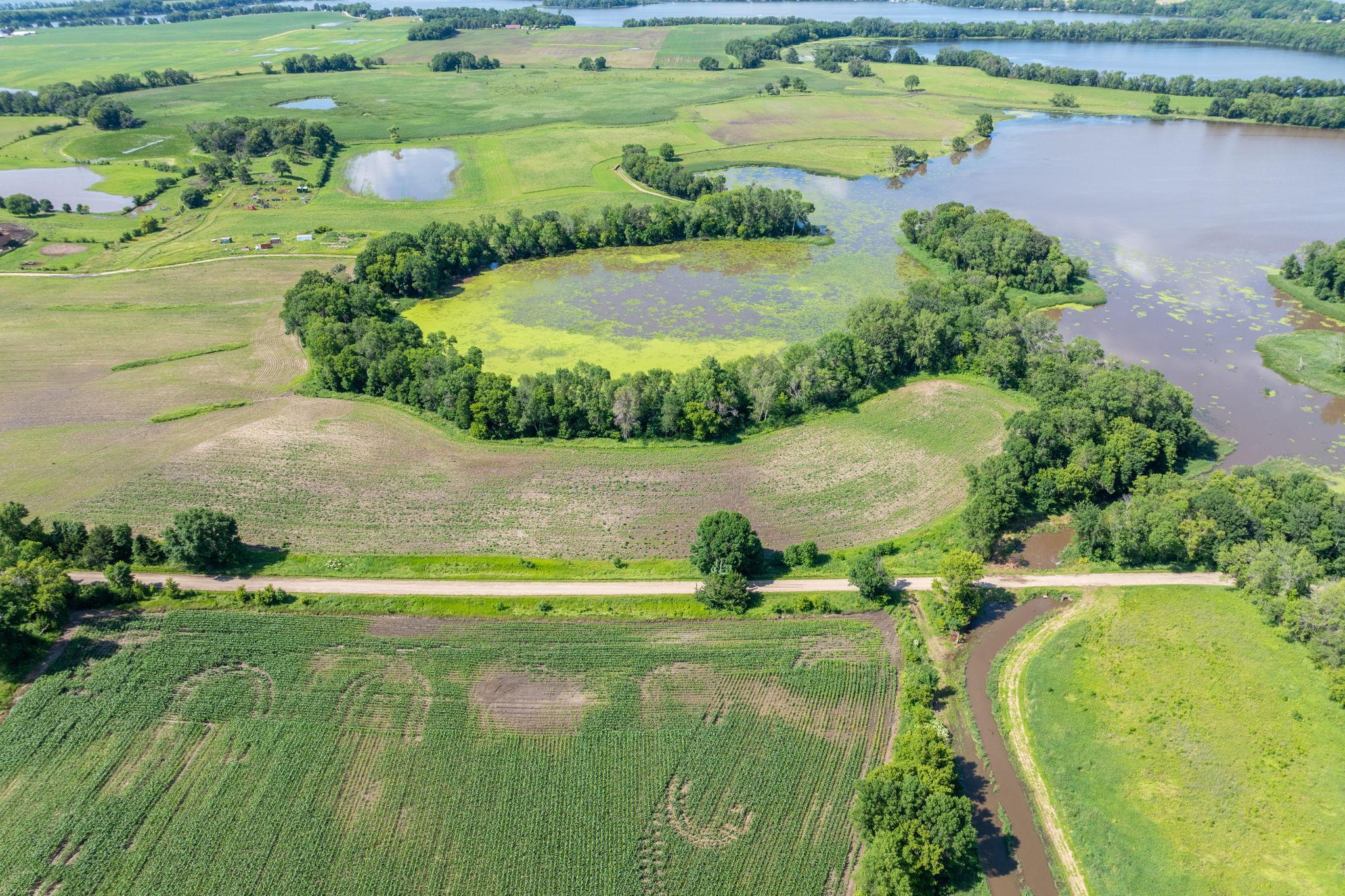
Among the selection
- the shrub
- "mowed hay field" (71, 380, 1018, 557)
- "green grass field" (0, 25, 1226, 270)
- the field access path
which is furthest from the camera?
"green grass field" (0, 25, 1226, 270)

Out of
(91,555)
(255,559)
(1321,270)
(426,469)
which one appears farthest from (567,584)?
(1321,270)

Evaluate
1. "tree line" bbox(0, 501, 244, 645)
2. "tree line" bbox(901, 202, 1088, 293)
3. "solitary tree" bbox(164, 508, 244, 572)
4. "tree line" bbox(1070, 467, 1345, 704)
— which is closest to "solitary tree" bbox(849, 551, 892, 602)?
"tree line" bbox(1070, 467, 1345, 704)

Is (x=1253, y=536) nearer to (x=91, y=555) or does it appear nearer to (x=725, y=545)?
(x=725, y=545)

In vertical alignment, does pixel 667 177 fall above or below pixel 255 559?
above

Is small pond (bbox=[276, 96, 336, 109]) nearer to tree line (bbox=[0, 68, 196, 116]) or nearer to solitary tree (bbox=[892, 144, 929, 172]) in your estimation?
tree line (bbox=[0, 68, 196, 116])

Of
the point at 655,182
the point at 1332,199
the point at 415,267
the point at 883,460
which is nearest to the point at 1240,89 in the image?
the point at 1332,199

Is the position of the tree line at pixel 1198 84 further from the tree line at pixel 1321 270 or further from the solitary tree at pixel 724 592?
the solitary tree at pixel 724 592

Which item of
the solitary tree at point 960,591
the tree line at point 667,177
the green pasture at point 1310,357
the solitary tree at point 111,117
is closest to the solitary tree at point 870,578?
the solitary tree at point 960,591

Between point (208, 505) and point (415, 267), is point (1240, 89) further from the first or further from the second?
point (208, 505)
